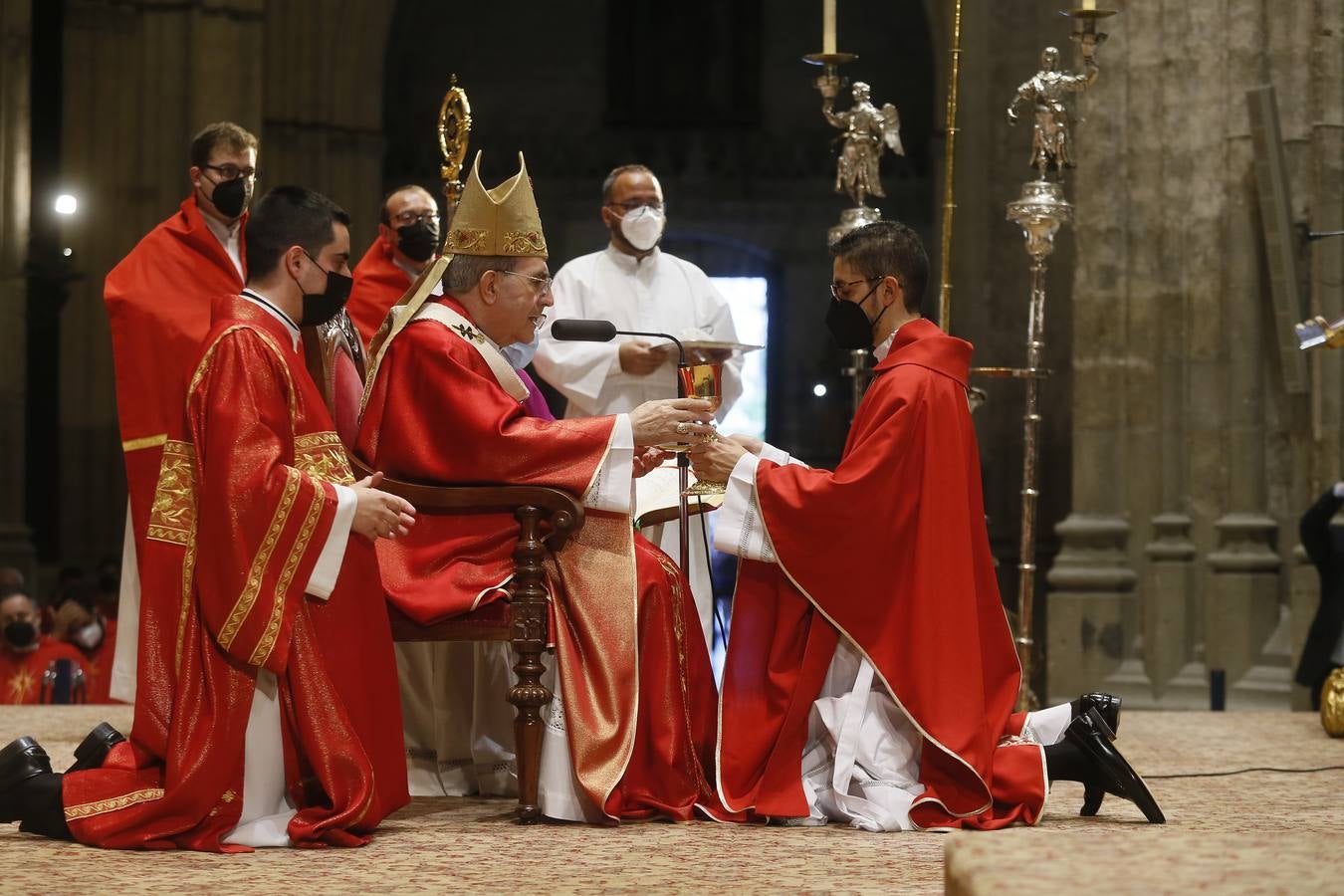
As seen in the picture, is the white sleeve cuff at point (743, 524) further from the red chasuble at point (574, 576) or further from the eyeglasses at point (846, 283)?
the eyeglasses at point (846, 283)

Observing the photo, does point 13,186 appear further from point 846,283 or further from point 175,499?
point 846,283

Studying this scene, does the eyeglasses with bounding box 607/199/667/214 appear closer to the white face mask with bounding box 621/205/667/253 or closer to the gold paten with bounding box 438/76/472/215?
the white face mask with bounding box 621/205/667/253

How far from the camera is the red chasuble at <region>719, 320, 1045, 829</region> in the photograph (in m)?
4.09

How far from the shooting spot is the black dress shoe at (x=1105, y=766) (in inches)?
159

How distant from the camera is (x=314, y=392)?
4090 mm

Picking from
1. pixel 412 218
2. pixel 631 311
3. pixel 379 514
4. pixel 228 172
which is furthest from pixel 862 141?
pixel 379 514

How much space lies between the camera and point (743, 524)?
421 centimetres

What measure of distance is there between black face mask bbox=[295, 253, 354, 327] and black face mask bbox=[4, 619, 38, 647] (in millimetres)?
4072

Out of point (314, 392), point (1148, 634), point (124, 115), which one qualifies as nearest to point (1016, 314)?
point (1148, 634)

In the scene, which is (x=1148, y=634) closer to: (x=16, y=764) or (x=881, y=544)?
(x=881, y=544)

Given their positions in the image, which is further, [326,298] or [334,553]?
[326,298]

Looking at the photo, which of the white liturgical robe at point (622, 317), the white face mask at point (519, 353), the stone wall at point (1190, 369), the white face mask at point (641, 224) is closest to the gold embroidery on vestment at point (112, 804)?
the white face mask at point (519, 353)

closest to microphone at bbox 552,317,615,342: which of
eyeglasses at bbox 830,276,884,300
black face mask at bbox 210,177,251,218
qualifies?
eyeglasses at bbox 830,276,884,300

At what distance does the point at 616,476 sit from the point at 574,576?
10.1 inches
